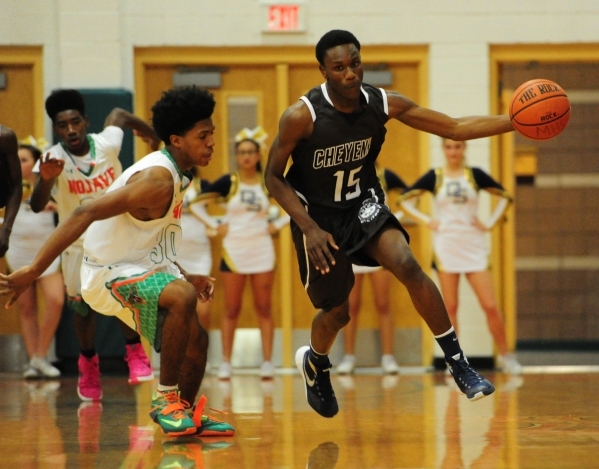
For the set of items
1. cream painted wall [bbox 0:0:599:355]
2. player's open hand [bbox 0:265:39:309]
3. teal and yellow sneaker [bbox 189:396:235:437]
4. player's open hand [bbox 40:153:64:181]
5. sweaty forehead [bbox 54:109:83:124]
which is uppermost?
cream painted wall [bbox 0:0:599:355]

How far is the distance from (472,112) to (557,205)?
2.71m

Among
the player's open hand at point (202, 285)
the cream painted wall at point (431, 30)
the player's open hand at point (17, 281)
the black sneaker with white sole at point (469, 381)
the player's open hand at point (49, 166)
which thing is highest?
the cream painted wall at point (431, 30)

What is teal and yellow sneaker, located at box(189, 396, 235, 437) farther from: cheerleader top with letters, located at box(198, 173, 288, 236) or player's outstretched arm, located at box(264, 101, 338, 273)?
cheerleader top with letters, located at box(198, 173, 288, 236)

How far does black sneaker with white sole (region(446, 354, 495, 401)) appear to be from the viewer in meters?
3.92

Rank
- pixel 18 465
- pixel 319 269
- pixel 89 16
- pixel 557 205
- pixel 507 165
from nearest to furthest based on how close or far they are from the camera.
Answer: pixel 18 465 < pixel 319 269 < pixel 89 16 < pixel 507 165 < pixel 557 205

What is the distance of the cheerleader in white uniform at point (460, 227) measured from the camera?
23.8 ft

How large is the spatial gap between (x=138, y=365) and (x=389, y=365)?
7.53 feet

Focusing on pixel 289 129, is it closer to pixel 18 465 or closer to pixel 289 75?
pixel 18 465

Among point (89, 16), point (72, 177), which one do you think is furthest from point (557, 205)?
point (72, 177)

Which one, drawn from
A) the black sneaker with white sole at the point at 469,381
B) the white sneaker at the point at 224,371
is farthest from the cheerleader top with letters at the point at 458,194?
the black sneaker with white sole at the point at 469,381

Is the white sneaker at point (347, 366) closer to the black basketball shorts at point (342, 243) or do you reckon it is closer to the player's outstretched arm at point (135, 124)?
the player's outstretched arm at point (135, 124)

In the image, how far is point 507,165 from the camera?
26.4 ft

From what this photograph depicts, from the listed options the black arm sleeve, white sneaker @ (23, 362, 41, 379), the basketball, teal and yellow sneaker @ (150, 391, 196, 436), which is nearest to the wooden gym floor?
teal and yellow sneaker @ (150, 391, 196, 436)

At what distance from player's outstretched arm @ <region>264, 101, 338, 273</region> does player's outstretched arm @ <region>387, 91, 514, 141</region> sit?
17.1 inches
